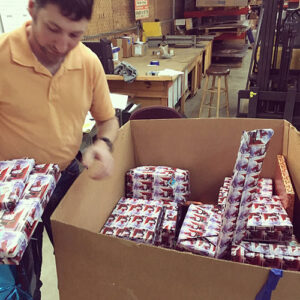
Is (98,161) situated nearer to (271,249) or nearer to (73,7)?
(73,7)

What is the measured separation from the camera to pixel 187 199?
1939 mm

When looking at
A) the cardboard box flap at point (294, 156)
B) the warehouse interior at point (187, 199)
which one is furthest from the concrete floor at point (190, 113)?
the cardboard box flap at point (294, 156)

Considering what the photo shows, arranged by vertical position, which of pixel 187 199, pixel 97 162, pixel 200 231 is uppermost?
pixel 97 162

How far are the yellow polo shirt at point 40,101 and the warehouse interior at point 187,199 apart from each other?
0.22 ft

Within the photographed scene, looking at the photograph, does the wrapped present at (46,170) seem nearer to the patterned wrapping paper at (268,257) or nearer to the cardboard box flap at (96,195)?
the cardboard box flap at (96,195)

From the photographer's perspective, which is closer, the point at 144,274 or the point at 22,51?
the point at 144,274

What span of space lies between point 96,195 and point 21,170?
42 cm

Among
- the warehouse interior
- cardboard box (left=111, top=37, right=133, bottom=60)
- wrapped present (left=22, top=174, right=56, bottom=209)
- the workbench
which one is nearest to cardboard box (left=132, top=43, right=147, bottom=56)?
cardboard box (left=111, top=37, right=133, bottom=60)

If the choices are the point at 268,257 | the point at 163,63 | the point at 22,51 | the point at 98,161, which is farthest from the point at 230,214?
the point at 163,63

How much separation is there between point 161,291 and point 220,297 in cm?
15

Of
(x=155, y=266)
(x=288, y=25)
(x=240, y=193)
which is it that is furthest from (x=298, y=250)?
(x=288, y=25)

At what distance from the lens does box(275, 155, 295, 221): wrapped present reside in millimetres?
1526

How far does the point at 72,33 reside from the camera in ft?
3.25

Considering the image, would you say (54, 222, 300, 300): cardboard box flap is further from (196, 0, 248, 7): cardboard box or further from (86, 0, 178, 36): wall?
(196, 0, 248, 7): cardboard box
